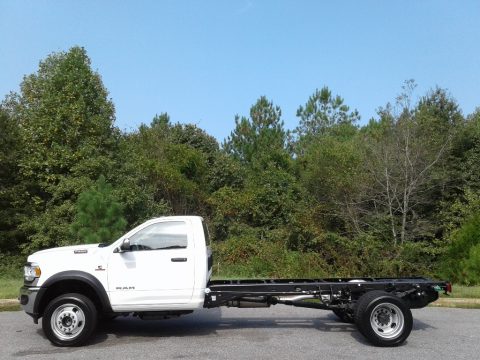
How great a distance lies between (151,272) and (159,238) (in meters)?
0.57

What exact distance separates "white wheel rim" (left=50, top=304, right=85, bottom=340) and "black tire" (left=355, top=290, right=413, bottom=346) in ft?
14.0

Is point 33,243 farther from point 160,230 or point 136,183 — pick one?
point 160,230

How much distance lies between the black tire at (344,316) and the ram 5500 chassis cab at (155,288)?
326 millimetres

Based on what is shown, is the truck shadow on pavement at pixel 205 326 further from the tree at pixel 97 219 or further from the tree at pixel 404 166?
the tree at pixel 404 166

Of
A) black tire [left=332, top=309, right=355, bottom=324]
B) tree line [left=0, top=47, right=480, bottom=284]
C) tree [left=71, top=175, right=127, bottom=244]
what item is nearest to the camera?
black tire [left=332, top=309, right=355, bottom=324]

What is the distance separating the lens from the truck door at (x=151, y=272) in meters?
8.04

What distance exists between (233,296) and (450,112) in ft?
80.9

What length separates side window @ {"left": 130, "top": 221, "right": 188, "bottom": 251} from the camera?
27.2 ft

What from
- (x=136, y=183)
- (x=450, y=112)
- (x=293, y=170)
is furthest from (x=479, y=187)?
(x=136, y=183)

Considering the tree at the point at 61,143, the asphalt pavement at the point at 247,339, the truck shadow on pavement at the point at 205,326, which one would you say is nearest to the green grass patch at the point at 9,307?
the asphalt pavement at the point at 247,339

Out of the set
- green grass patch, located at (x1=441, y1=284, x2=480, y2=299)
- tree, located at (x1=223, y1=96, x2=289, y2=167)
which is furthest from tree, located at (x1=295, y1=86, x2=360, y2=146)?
green grass patch, located at (x1=441, y1=284, x2=480, y2=299)

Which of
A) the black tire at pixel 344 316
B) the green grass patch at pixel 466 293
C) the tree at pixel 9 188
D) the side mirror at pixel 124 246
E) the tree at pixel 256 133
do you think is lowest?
the black tire at pixel 344 316

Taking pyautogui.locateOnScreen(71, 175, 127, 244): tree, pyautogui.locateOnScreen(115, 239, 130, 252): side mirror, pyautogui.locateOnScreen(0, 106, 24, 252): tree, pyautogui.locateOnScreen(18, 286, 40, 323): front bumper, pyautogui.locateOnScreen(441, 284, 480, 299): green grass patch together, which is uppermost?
pyautogui.locateOnScreen(0, 106, 24, 252): tree

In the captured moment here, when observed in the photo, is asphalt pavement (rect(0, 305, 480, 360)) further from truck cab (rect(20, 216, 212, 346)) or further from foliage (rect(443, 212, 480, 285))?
foliage (rect(443, 212, 480, 285))
